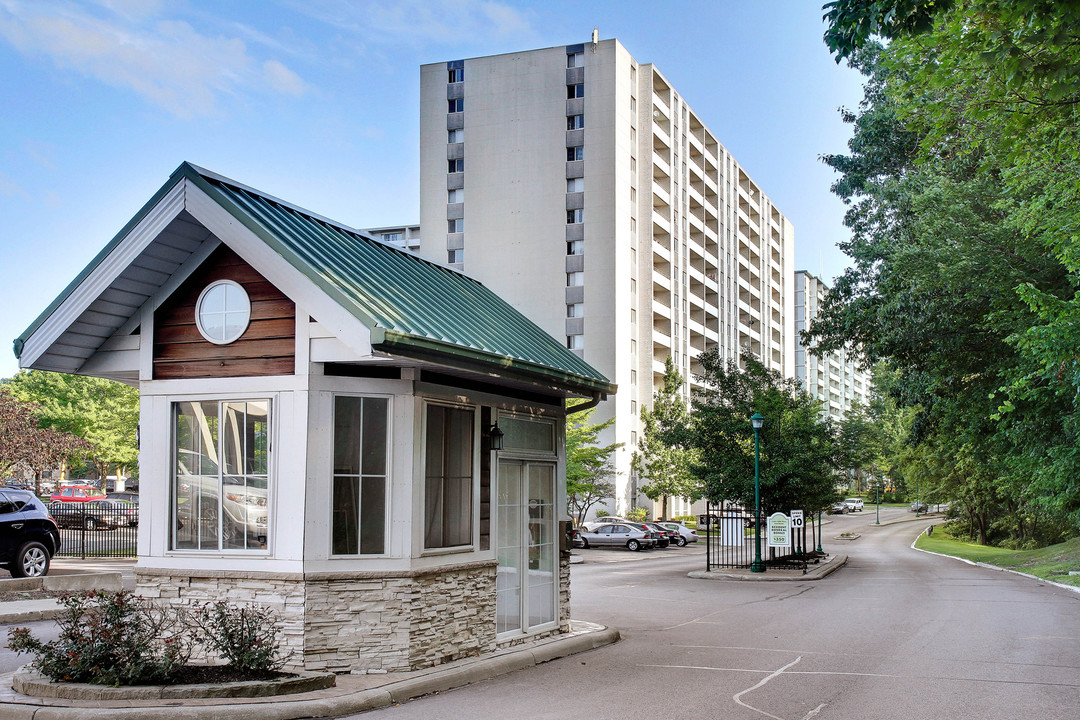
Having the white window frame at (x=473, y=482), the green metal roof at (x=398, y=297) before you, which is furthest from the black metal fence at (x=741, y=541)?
the white window frame at (x=473, y=482)

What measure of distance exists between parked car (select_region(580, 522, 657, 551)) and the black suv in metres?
28.6

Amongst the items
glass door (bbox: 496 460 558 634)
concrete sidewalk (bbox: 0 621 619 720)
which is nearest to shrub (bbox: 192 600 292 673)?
concrete sidewalk (bbox: 0 621 619 720)

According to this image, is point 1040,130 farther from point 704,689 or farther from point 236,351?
point 236,351

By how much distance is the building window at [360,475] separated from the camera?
9820 mm

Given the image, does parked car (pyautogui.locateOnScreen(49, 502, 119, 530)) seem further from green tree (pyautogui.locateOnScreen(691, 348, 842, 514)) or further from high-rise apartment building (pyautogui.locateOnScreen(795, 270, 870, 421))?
high-rise apartment building (pyautogui.locateOnScreen(795, 270, 870, 421))

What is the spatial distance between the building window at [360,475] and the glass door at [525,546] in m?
1.99

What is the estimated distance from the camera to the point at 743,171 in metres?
88.6

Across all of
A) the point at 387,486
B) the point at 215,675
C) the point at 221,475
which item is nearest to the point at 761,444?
the point at 387,486

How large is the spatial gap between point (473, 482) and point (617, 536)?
34658 mm

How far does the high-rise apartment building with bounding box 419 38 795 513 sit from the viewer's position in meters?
59.4

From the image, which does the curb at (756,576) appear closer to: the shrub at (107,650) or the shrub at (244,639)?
the shrub at (244,639)

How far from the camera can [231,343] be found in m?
10.1

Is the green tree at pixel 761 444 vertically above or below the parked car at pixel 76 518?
above

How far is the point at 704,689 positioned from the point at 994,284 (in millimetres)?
14090
